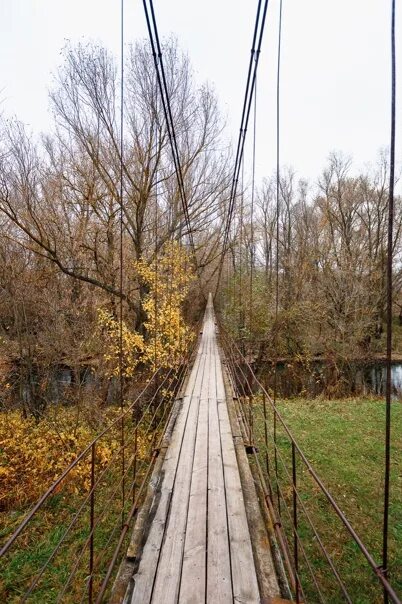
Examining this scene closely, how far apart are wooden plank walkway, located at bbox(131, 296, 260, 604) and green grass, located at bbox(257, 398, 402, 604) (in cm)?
61

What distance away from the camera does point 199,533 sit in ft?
7.52

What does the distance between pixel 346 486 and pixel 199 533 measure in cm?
303

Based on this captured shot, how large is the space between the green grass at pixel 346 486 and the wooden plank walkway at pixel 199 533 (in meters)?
0.61

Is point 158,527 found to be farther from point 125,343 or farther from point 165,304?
point 165,304

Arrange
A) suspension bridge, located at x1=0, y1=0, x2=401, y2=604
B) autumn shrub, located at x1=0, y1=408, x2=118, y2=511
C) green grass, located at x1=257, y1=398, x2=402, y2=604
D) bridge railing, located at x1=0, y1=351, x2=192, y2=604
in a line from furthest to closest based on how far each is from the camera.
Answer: autumn shrub, located at x1=0, y1=408, x2=118, y2=511 → green grass, located at x1=257, y1=398, x2=402, y2=604 → bridge railing, located at x1=0, y1=351, x2=192, y2=604 → suspension bridge, located at x1=0, y1=0, x2=401, y2=604

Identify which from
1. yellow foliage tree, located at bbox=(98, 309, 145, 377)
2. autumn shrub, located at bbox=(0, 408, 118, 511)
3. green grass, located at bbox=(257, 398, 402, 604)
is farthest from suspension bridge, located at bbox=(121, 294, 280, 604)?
yellow foliage tree, located at bbox=(98, 309, 145, 377)

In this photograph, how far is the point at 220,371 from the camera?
760cm

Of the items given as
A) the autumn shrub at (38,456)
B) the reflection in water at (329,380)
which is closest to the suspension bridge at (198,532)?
the autumn shrub at (38,456)

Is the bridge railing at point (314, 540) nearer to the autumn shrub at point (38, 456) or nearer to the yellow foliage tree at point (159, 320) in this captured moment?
the yellow foliage tree at point (159, 320)

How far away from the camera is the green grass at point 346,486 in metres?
3.03

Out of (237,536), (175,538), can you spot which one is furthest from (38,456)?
(237,536)

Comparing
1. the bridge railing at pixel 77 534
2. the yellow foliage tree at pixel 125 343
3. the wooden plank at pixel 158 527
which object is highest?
the yellow foliage tree at pixel 125 343

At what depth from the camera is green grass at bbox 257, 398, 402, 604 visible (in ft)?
9.95

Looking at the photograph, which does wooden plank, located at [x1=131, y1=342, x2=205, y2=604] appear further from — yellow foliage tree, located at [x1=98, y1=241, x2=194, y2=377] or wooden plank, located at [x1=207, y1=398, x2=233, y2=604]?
yellow foliage tree, located at [x1=98, y1=241, x2=194, y2=377]
